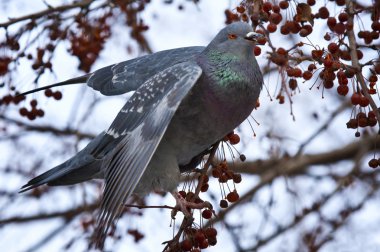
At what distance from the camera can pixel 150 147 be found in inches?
135

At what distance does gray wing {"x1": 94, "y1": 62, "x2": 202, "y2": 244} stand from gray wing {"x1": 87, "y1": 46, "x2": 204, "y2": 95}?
0.83ft

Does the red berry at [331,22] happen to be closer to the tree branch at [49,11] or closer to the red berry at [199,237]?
the red berry at [199,237]

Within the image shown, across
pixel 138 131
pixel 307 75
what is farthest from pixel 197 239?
pixel 307 75

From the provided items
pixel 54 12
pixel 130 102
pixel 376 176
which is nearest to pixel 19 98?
pixel 54 12

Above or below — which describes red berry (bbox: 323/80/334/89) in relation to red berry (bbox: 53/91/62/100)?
below

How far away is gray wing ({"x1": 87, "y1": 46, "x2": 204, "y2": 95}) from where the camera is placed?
164 inches

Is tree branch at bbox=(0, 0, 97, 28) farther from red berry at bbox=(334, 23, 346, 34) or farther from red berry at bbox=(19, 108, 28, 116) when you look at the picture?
red berry at bbox=(334, 23, 346, 34)

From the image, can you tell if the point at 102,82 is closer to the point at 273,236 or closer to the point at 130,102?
the point at 130,102

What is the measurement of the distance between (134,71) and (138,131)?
2.23 feet

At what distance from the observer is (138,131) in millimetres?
3658

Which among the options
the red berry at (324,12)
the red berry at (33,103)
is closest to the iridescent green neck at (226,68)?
the red berry at (324,12)

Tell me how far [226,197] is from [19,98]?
1674 millimetres

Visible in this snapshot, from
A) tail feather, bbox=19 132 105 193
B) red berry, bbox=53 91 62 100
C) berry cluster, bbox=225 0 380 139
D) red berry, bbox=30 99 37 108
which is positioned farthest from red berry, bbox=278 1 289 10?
red berry, bbox=30 99 37 108

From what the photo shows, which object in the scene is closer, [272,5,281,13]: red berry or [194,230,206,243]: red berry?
[194,230,206,243]: red berry
